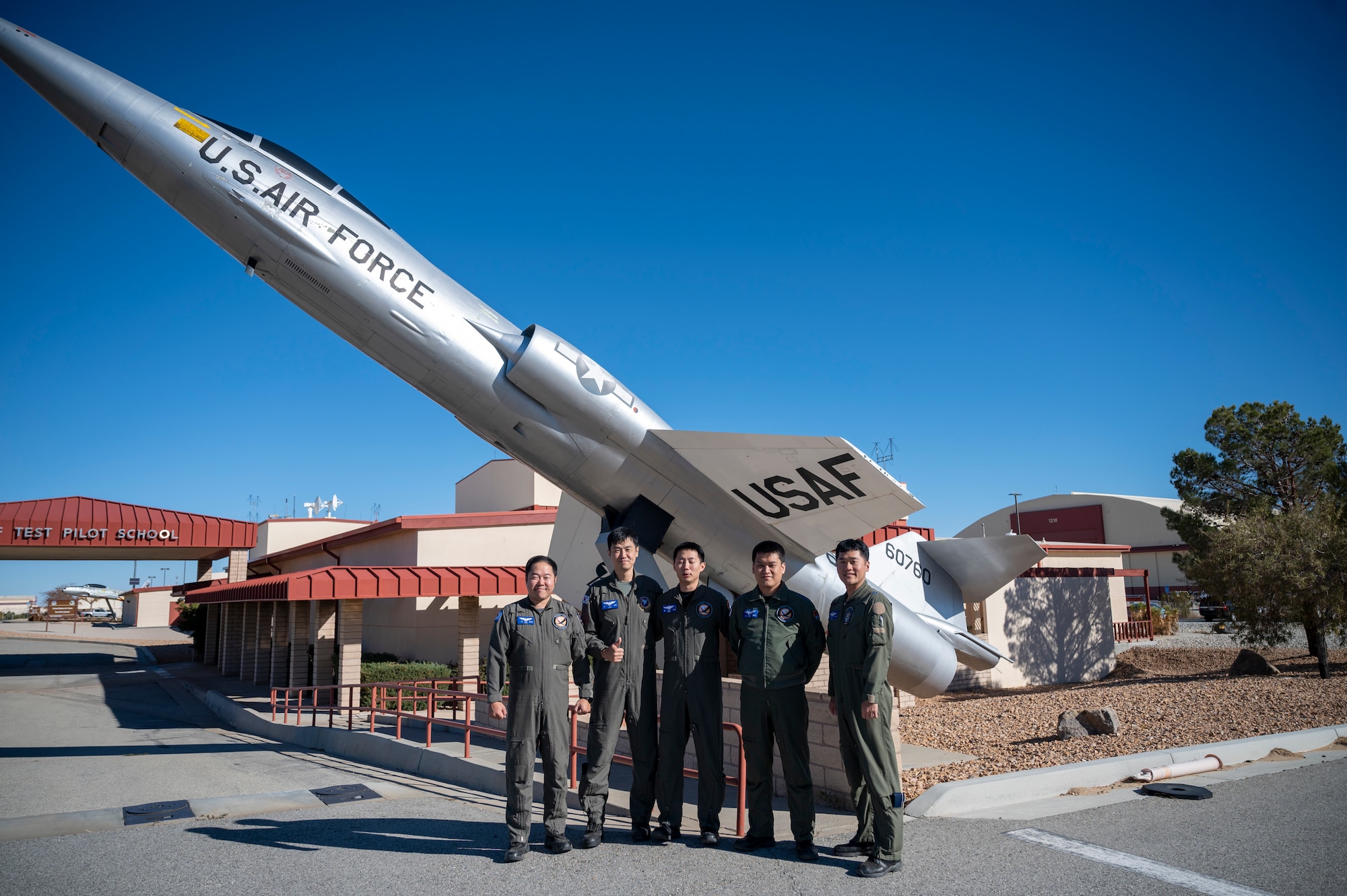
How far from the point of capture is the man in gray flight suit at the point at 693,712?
4.94 metres

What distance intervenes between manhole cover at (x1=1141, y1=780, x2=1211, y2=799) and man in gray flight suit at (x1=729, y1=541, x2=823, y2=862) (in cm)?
309

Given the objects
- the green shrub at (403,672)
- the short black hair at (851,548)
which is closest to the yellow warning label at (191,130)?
the short black hair at (851,548)

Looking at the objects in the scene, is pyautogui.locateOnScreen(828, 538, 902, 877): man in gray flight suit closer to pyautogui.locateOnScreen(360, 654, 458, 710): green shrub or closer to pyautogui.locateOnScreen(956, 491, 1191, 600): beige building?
pyautogui.locateOnScreen(360, 654, 458, 710): green shrub

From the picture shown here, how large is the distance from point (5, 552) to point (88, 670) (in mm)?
5407

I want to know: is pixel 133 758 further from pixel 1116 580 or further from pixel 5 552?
pixel 1116 580

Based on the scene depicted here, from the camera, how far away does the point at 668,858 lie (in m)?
4.72

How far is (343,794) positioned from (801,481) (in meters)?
5.34

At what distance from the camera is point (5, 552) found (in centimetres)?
2919

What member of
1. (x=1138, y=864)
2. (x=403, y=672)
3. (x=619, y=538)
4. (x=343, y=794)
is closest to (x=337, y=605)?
(x=403, y=672)

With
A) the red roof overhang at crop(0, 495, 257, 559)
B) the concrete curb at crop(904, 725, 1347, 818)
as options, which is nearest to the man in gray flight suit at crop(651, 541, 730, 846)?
the concrete curb at crop(904, 725, 1347, 818)

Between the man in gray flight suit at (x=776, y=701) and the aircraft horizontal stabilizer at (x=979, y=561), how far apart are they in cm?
592

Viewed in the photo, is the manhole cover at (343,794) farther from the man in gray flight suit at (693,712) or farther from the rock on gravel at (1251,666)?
the rock on gravel at (1251,666)

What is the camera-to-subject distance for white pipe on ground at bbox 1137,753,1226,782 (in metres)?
6.49

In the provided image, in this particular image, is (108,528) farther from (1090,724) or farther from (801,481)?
(1090,724)
